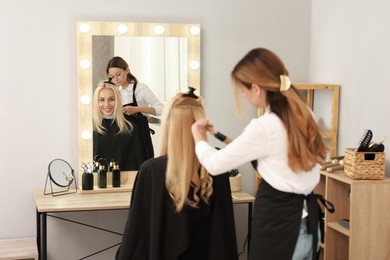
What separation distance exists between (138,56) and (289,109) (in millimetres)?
1738

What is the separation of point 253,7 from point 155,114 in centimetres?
93

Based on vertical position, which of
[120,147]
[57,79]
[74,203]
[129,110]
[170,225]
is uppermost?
[57,79]

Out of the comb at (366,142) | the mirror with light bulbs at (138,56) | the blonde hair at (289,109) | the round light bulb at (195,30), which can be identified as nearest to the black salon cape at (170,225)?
the blonde hair at (289,109)

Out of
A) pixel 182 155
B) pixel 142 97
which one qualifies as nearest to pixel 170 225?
pixel 182 155

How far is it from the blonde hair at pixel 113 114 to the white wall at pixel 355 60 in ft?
4.15

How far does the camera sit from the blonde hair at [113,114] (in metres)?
3.54

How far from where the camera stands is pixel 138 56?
359 centimetres

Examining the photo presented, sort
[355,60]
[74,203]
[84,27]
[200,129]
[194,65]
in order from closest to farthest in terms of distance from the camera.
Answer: [200,129], [74,203], [355,60], [84,27], [194,65]

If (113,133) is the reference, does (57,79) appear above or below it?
above

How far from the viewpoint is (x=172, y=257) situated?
2279mm

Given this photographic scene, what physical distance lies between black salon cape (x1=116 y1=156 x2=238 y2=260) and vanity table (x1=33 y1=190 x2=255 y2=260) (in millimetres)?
861

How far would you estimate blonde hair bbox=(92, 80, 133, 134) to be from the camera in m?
3.54

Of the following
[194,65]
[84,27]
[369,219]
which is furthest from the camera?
[194,65]

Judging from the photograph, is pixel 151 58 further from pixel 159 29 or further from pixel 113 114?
pixel 113 114
